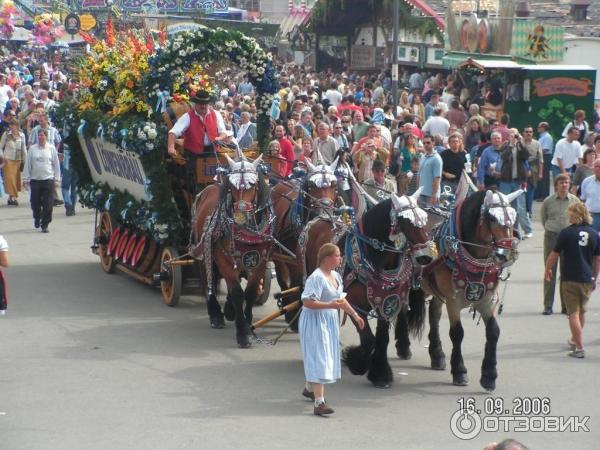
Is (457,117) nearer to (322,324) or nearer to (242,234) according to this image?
(242,234)

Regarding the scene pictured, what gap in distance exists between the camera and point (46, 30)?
194ft

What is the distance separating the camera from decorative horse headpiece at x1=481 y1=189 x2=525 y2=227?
10180 millimetres

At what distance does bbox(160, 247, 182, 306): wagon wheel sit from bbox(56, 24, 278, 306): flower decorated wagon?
1 centimetres

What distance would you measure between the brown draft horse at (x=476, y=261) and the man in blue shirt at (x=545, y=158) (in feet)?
42.0

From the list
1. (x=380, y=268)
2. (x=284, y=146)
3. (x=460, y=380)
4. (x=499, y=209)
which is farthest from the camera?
(x=284, y=146)

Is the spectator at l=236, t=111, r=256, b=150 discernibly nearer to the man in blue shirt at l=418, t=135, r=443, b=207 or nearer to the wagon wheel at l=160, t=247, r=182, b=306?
the man in blue shirt at l=418, t=135, r=443, b=207

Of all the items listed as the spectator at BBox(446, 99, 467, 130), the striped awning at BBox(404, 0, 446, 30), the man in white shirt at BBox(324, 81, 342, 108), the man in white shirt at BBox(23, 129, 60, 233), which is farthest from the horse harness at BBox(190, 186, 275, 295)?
the striped awning at BBox(404, 0, 446, 30)

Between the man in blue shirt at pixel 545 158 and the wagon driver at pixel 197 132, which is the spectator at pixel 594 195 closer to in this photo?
the wagon driver at pixel 197 132

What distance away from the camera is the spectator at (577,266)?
11.7 metres

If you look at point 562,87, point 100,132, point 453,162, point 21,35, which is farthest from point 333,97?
point 21,35

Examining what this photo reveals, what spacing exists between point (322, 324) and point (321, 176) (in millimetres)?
2757

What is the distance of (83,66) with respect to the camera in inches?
632

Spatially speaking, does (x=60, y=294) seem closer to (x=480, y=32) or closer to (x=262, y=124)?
(x=262, y=124)

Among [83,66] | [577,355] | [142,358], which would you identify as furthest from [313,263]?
[83,66]
